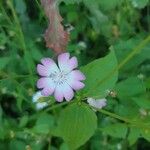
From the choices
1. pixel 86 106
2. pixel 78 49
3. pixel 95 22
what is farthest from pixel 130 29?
pixel 86 106

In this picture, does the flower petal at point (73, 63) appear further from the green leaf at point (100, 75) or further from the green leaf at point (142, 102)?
the green leaf at point (142, 102)

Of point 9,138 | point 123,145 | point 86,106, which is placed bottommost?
point 123,145

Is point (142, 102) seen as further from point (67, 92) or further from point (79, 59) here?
point (79, 59)

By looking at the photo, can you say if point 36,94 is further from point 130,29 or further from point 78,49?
point 130,29

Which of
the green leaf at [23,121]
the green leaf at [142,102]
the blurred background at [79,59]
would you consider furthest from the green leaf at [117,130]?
the green leaf at [23,121]

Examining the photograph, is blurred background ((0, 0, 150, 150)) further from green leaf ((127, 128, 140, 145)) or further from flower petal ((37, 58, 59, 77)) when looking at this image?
flower petal ((37, 58, 59, 77))

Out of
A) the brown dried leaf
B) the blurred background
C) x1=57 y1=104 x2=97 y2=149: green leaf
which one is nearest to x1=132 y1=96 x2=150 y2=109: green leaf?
the blurred background

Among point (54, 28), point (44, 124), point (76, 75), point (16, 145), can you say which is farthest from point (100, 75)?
point (16, 145)
